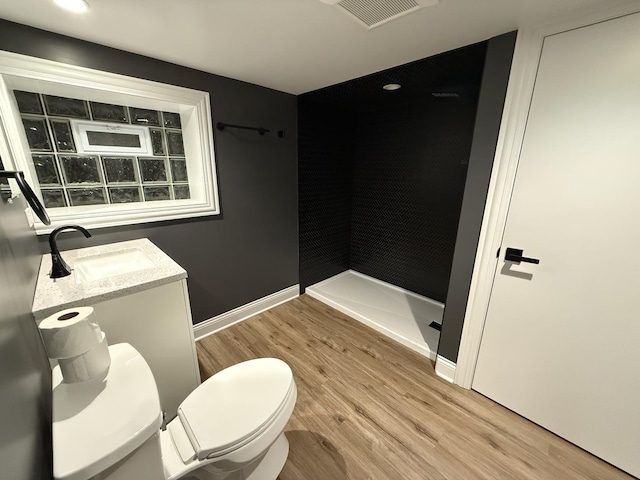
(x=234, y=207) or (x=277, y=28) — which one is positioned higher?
(x=277, y=28)

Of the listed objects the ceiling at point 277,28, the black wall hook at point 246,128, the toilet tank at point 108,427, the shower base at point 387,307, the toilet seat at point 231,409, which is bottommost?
the shower base at point 387,307

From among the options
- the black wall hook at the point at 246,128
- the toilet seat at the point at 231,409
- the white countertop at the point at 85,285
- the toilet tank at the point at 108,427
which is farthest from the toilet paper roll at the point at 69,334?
the black wall hook at the point at 246,128

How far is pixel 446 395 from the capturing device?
1.66m

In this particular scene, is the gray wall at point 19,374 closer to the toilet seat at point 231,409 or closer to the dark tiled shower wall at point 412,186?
the toilet seat at point 231,409

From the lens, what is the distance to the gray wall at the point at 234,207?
160 cm

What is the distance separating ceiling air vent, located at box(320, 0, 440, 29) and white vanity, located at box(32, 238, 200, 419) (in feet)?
4.72

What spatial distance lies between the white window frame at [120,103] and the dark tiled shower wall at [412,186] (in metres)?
1.79

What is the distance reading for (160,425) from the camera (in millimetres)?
704

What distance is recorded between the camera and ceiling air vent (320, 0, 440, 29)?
1.05 m

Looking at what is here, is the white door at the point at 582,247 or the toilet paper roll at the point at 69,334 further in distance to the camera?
the white door at the point at 582,247

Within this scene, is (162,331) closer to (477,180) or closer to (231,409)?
(231,409)

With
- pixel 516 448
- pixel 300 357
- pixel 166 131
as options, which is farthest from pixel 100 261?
pixel 516 448

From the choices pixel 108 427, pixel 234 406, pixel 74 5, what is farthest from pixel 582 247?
pixel 74 5

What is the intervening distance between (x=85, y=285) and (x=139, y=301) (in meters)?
0.23
